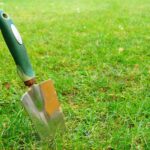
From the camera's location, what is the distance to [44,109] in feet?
6.93

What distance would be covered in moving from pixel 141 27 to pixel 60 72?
284cm

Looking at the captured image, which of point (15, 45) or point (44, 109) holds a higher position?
point (15, 45)

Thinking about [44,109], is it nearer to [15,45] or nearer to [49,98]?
[49,98]

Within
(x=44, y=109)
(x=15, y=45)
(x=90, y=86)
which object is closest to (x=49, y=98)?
(x=44, y=109)

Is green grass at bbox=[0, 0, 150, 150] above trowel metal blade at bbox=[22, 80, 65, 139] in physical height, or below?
below

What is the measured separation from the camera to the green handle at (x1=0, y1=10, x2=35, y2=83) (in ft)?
6.66

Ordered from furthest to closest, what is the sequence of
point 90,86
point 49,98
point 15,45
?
point 90,86, point 49,98, point 15,45

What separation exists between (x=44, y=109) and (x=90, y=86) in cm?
103

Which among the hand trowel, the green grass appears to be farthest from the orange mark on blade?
the green grass

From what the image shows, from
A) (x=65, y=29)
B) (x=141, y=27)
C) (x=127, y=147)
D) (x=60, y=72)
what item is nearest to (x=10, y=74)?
(x=60, y=72)

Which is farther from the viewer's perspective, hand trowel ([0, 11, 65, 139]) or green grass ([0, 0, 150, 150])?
green grass ([0, 0, 150, 150])

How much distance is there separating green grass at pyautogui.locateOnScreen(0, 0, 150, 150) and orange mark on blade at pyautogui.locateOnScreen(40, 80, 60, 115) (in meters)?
0.16

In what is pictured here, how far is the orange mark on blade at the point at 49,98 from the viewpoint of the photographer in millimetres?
2135

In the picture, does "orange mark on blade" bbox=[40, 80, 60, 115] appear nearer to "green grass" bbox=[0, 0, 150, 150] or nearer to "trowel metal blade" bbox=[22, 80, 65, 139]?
"trowel metal blade" bbox=[22, 80, 65, 139]
